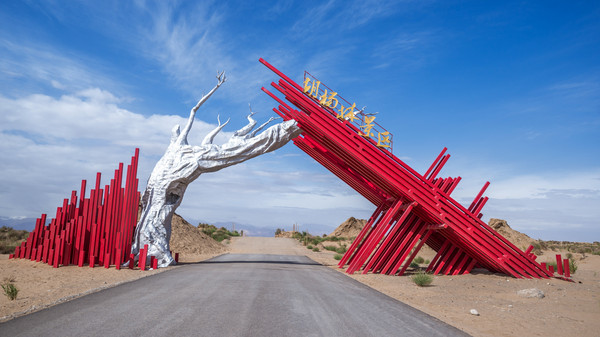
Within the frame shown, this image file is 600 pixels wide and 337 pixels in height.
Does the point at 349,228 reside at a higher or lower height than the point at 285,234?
higher

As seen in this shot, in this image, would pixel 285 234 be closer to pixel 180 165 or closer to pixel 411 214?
pixel 180 165

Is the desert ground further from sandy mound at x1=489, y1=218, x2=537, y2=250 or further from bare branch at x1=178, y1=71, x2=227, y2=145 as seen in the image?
sandy mound at x1=489, y1=218, x2=537, y2=250

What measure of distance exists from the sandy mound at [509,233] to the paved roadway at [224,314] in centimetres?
3318

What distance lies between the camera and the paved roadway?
5605 millimetres

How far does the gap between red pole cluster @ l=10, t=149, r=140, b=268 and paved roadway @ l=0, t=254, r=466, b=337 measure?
6.01m

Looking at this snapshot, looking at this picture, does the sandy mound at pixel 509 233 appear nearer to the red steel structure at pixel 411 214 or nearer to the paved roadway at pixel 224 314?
the red steel structure at pixel 411 214

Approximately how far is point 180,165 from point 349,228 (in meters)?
39.3

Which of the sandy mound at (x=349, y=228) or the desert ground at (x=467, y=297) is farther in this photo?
the sandy mound at (x=349, y=228)

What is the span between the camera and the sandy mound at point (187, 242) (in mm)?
27672

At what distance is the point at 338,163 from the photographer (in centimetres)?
1970

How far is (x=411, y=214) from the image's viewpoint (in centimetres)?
1556

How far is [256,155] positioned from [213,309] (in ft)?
40.2

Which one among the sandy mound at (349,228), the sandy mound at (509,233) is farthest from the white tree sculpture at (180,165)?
the sandy mound at (349,228)

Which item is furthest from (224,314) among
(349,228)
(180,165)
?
(349,228)
